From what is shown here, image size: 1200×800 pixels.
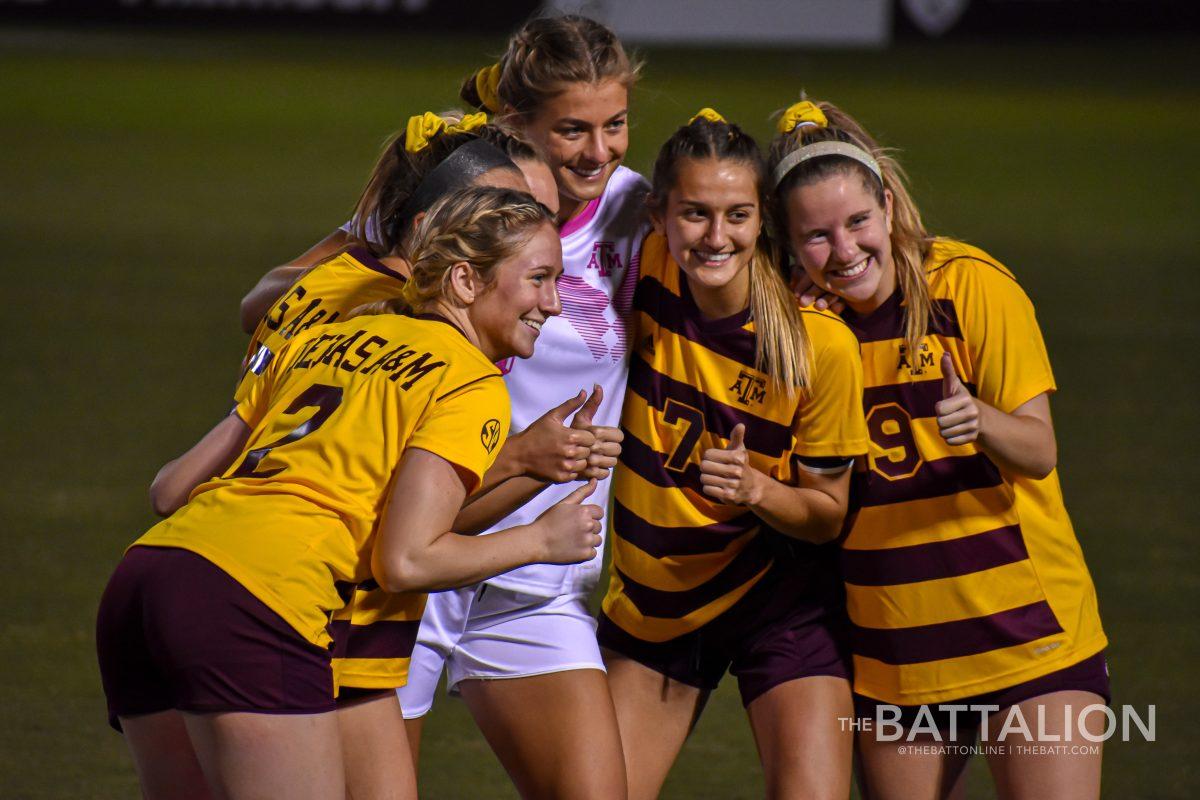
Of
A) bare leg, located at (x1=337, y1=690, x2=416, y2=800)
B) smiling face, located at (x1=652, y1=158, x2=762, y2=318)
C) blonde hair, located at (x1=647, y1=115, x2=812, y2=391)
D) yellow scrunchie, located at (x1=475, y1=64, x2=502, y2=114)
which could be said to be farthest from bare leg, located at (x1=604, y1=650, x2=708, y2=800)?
yellow scrunchie, located at (x1=475, y1=64, x2=502, y2=114)

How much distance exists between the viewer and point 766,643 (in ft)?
12.5

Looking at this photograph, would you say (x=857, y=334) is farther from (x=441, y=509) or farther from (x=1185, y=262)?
(x=1185, y=262)

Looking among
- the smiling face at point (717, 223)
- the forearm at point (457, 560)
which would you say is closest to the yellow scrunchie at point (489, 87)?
the smiling face at point (717, 223)

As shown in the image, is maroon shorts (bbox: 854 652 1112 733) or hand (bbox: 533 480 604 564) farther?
maroon shorts (bbox: 854 652 1112 733)

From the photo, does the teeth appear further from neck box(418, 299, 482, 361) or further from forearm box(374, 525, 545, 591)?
forearm box(374, 525, 545, 591)

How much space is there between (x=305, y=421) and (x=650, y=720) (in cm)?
140

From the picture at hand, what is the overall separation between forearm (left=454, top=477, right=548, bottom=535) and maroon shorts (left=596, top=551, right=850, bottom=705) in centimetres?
64

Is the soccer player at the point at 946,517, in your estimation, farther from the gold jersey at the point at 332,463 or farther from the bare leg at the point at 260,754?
the bare leg at the point at 260,754

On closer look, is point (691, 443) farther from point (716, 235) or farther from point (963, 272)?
point (963, 272)

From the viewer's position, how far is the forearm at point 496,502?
11.5 ft

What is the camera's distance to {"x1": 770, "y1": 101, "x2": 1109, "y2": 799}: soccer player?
3541mm

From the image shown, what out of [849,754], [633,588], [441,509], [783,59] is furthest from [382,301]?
[783,59]

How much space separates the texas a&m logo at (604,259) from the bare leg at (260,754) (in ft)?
5.01

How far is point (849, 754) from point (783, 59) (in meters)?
20.9
